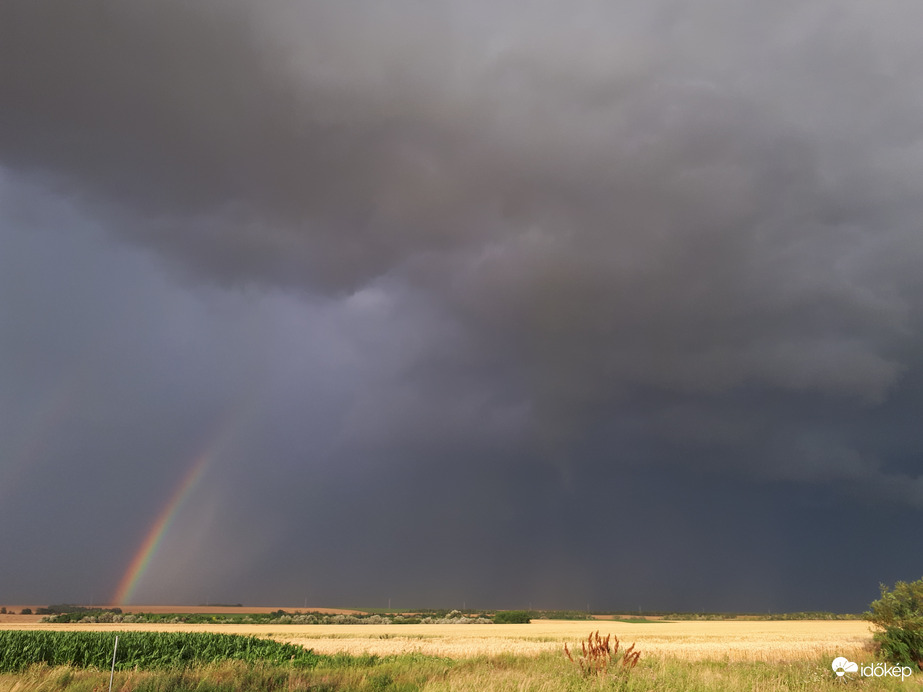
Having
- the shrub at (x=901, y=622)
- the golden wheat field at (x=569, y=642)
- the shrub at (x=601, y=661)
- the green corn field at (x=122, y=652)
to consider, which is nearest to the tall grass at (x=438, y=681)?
the shrub at (x=601, y=661)

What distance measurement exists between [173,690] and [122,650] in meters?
22.0

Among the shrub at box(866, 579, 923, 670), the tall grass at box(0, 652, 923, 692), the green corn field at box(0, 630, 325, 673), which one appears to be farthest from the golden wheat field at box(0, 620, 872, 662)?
the tall grass at box(0, 652, 923, 692)

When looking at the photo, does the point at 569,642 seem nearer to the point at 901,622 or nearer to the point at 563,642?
the point at 563,642

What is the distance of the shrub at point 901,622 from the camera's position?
24375 millimetres

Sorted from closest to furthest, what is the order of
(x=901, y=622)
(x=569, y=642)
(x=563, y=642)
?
(x=901, y=622), (x=563, y=642), (x=569, y=642)

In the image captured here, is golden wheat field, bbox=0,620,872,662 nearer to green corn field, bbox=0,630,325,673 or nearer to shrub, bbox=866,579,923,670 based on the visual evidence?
shrub, bbox=866,579,923,670

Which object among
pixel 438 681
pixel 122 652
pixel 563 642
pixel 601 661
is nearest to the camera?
pixel 438 681

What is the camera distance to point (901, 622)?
26250mm

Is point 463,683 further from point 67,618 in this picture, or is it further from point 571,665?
point 67,618

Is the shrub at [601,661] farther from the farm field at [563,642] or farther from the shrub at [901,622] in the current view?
the shrub at [901,622]

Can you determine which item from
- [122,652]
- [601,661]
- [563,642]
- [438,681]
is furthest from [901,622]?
[122,652]

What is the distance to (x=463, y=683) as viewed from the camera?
16672mm

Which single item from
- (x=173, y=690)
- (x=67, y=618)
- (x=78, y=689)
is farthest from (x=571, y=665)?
(x=67, y=618)

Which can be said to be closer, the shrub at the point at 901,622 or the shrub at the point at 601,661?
the shrub at the point at 601,661
